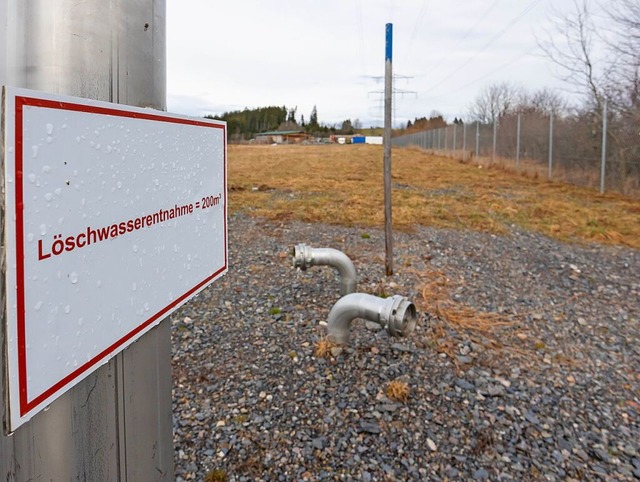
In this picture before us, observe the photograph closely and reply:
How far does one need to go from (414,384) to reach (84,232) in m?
2.49

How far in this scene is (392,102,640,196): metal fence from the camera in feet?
36.9

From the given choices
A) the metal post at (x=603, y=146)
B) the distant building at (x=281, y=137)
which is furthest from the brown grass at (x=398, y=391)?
the distant building at (x=281, y=137)

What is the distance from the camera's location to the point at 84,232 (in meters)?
0.69

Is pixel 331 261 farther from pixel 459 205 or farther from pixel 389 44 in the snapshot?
pixel 459 205

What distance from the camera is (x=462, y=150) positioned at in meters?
24.9

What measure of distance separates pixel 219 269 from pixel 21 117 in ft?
2.21

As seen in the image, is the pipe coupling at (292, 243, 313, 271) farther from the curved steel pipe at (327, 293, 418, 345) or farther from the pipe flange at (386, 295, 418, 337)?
the pipe flange at (386, 295, 418, 337)

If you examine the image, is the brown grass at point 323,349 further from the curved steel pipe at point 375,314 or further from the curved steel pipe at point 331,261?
the curved steel pipe at point 331,261

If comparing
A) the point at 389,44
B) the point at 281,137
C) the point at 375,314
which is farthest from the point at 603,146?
the point at 281,137

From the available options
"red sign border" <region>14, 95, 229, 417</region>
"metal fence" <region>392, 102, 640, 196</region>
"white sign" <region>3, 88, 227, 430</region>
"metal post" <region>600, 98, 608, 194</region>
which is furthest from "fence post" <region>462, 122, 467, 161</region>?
"red sign border" <region>14, 95, 229, 417</region>

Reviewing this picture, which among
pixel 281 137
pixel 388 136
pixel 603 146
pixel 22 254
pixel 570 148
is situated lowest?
pixel 22 254

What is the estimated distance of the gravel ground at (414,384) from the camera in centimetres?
226

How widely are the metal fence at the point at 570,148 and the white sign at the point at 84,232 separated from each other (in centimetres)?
1217

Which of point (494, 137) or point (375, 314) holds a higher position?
point (494, 137)
